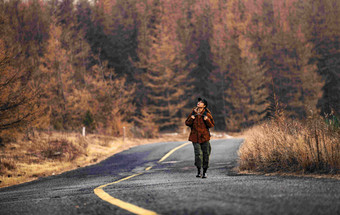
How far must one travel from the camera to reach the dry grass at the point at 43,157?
13.8m

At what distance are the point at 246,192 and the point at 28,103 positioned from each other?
13034 millimetres

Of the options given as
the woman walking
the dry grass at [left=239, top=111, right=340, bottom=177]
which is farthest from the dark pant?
the dry grass at [left=239, top=111, right=340, bottom=177]

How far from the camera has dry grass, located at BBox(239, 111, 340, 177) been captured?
23.8 ft

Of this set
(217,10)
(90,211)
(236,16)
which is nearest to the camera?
(90,211)

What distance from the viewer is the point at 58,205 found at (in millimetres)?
5242

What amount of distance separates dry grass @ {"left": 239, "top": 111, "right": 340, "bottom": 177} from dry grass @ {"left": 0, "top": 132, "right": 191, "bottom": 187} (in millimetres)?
8277

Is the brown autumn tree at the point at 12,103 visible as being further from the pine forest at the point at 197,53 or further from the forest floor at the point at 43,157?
the pine forest at the point at 197,53

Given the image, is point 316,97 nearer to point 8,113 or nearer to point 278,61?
point 278,61

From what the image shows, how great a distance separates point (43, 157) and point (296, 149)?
12870 millimetres

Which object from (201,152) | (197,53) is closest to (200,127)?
(201,152)

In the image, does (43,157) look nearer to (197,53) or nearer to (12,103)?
(12,103)

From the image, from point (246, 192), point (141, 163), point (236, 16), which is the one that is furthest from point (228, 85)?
point (246, 192)

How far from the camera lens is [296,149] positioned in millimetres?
8047

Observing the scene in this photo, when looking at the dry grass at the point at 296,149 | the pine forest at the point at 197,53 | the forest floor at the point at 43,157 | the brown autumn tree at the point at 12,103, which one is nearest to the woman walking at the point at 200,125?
the dry grass at the point at 296,149
